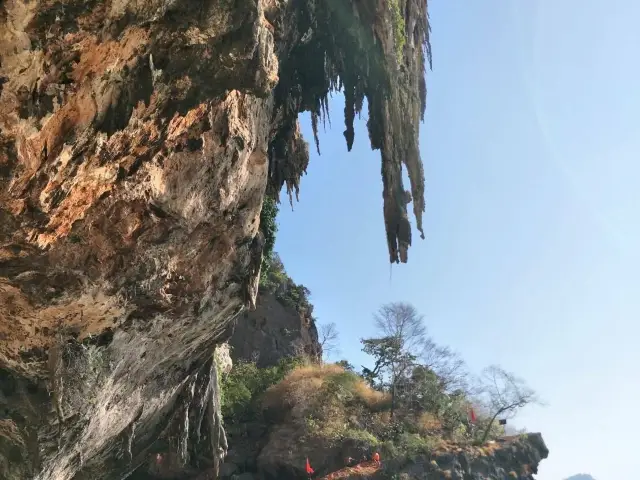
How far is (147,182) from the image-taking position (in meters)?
5.43

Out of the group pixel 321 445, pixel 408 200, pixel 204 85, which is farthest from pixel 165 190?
pixel 321 445

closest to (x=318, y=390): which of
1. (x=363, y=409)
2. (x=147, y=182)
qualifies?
(x=363, y=409)

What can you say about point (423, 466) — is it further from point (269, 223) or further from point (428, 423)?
point (269, 223)

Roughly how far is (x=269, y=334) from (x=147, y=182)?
20.7 metres

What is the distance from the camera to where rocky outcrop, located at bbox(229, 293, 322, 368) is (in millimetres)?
24734

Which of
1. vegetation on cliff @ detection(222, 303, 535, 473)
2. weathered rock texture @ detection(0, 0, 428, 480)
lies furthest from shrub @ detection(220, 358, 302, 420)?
weathered rock texture @ detection(0, 0, 428, 480)

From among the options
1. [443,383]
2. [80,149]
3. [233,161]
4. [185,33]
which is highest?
[443,383]

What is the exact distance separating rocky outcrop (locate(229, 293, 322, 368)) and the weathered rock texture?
44.2 ft

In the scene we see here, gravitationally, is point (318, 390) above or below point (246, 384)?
below

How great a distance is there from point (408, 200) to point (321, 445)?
12.6 m

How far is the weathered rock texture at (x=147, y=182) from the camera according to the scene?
346 cm

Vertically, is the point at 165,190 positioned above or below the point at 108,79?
above

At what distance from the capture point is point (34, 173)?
3.71m

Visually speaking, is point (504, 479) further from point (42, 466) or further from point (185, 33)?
point (185, 33)
